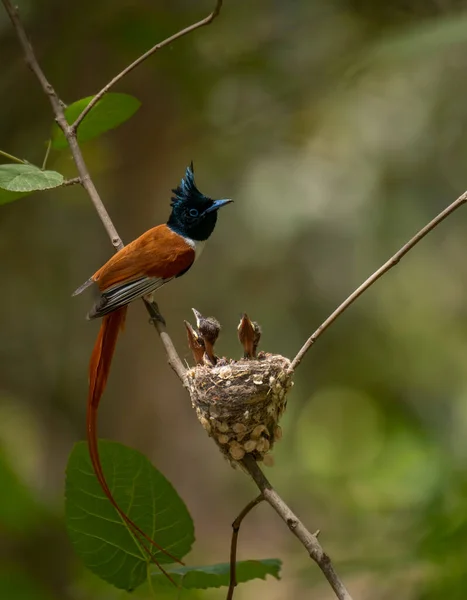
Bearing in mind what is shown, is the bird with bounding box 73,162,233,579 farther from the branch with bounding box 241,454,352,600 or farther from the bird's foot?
the branch with bounding box 241,454,352,600

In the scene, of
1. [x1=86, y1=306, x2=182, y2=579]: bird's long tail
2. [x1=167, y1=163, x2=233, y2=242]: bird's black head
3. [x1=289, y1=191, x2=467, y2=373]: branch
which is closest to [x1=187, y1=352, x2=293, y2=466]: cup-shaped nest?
[x1=86, y1=306, x2=182, y2=579]: bird's long tail

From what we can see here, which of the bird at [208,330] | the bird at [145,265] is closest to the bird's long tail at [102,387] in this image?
the bird at [145,265]

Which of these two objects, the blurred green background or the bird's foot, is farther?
the blurred green background

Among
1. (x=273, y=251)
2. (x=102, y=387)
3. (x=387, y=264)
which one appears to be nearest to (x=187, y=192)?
(x=102, y=387)

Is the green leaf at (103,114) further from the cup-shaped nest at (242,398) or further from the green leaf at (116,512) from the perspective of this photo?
the green leaf at (116,512)

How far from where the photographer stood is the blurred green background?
3715mm

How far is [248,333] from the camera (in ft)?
5.21

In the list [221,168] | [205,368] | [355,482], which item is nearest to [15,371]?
[221,168]

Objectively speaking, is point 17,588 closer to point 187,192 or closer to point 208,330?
point 208,330

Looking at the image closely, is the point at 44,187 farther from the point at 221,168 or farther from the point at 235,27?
the point at 221,168

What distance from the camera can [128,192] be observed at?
5293 mm

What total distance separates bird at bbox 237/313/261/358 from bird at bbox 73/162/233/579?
299 millimetres

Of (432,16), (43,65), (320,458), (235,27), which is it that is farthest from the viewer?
(320,458)

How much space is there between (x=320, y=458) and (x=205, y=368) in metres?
6.16
